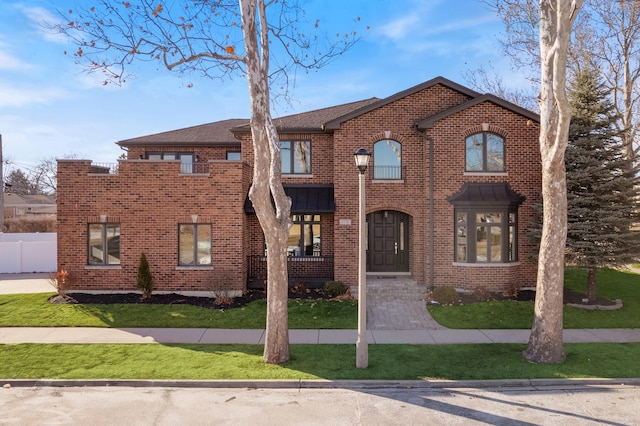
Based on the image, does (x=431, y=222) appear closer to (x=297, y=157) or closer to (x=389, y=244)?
(x=389, y=244)

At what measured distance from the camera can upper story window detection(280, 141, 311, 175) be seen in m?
16.9

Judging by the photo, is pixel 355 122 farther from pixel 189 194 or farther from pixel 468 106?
pixel 189 194

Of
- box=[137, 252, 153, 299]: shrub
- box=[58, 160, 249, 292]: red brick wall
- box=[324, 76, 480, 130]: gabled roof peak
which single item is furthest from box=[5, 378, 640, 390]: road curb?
box=[324, 76, 480, 130]: gabled roof peak

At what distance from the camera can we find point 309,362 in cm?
871

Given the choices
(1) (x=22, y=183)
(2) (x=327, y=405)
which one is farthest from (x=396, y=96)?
(1) (x=22, y=183)

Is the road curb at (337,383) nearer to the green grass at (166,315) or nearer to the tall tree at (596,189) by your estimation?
the green grass at (166,315)

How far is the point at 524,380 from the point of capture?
776 centimetres

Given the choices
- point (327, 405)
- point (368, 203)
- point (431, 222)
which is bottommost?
point (327, 405)

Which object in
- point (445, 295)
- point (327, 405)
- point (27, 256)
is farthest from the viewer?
point (27, 256)

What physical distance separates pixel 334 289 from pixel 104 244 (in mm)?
8180

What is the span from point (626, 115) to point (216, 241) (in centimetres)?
2006

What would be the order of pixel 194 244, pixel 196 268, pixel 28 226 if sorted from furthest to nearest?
pixel 28 226 < pixel 194 244 < pixel 196 268

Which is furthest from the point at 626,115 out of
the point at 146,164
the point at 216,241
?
the point at 146,164

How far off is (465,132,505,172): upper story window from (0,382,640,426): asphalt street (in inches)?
352
